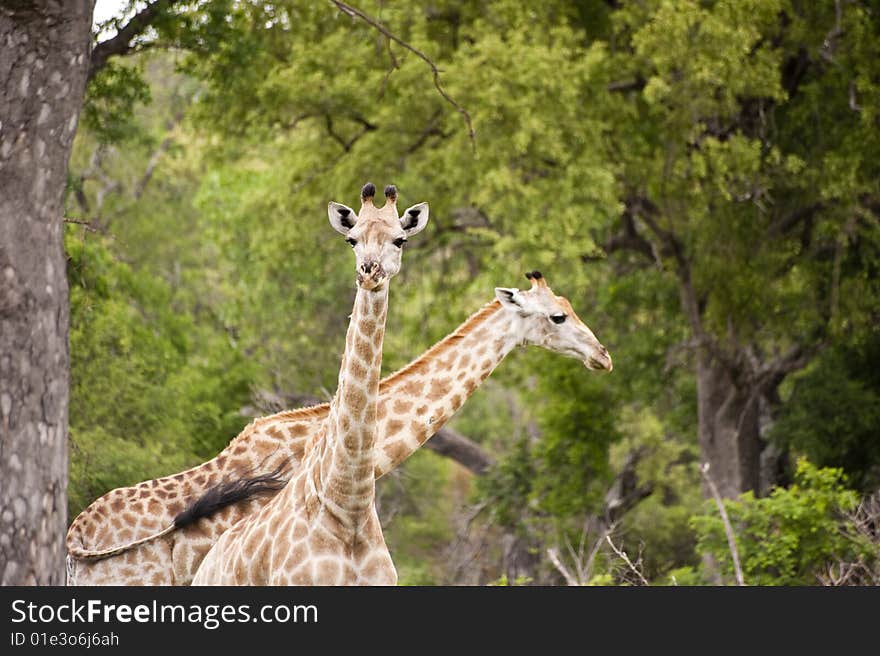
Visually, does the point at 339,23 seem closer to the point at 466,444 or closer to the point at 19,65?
the point at 466,444

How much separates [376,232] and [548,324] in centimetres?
316

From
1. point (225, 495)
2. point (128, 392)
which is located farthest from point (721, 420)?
point (225, 495)

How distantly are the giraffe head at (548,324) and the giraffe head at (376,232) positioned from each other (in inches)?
105

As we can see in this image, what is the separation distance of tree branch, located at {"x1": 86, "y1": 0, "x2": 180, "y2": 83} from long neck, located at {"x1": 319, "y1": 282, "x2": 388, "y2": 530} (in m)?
9.43

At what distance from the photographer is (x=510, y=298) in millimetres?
10016

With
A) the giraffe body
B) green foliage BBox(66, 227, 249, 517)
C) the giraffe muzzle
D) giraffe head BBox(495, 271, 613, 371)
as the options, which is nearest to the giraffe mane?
giraffe head BBox(495, 271, 613, 371)

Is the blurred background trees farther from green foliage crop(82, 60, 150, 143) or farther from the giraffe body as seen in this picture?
the giraffe body

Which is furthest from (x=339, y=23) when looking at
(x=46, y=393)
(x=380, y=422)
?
(x=46, y=393)

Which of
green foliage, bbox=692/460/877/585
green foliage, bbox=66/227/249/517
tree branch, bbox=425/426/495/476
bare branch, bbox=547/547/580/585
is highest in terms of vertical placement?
tree branch, bbox=425/426/495/476

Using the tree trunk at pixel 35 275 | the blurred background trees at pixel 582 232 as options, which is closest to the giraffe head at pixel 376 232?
the tree trunk at pixel 35 275

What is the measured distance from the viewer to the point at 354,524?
7.76 metres

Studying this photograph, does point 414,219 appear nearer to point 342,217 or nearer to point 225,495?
point 342,217

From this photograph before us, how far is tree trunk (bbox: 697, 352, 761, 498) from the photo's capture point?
22156 mm
